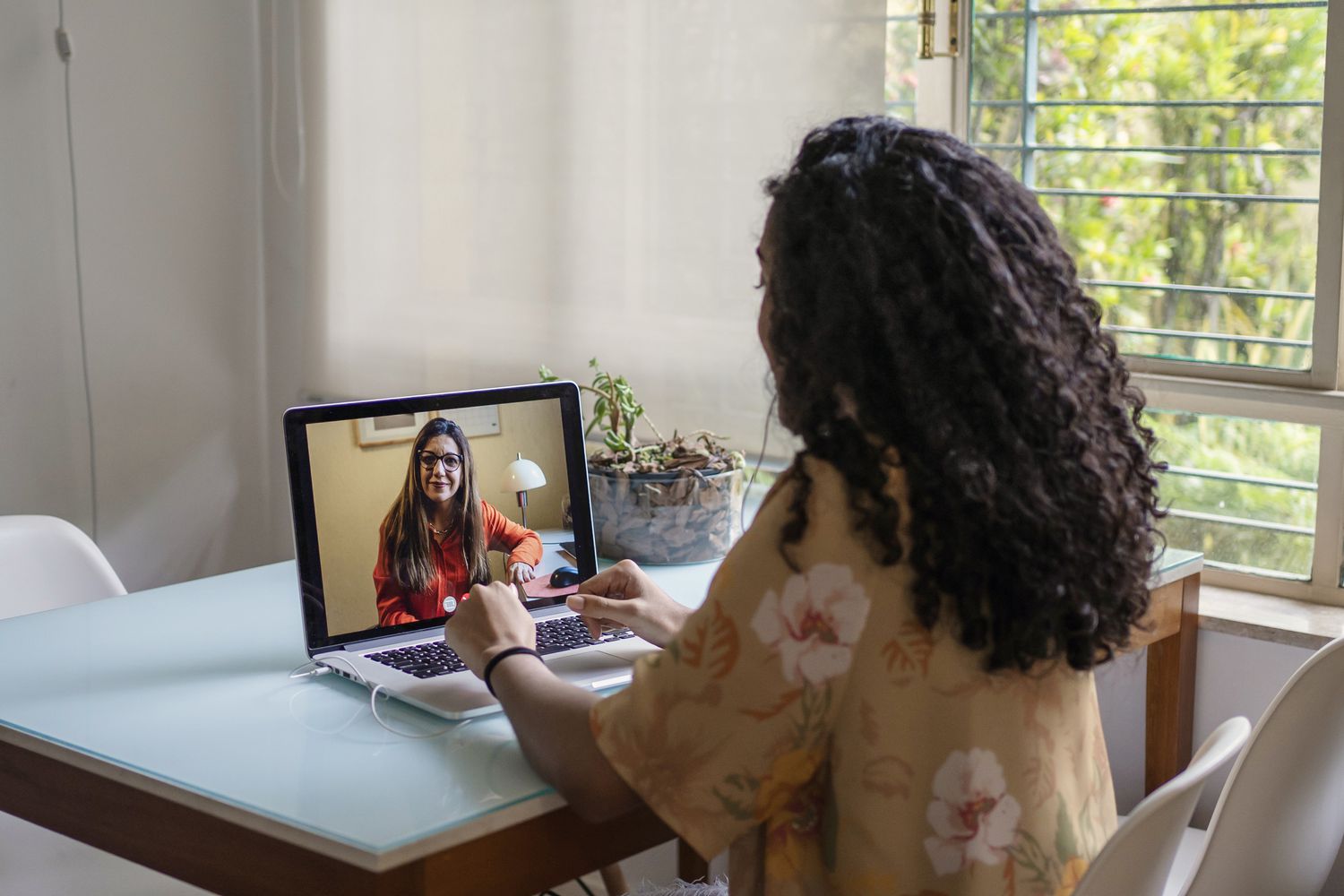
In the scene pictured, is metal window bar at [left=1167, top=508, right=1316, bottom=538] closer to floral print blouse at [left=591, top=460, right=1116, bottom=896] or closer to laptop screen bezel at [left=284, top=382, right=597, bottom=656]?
laptop screen bezel at [left=284, top=382, right=597, bottom=656]

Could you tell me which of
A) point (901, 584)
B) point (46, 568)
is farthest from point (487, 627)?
point (46, 568)

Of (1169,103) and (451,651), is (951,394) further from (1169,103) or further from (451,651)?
(1169,103)

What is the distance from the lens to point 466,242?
242 centimetres

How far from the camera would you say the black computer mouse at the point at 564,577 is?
149 cm

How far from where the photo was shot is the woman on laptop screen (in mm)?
Result: 1372

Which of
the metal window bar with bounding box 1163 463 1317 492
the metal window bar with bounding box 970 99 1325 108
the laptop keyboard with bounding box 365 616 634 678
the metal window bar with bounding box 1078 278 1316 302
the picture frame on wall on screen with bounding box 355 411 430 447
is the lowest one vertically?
the laptop keyboard with bounding box 365 616 634 678

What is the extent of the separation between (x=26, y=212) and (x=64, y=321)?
0.67 ft

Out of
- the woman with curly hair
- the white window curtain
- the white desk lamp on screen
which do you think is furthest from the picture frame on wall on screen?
the white window curtain

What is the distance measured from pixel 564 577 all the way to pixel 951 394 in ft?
2.23

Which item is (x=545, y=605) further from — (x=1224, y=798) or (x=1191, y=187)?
(x=1191, y=187)

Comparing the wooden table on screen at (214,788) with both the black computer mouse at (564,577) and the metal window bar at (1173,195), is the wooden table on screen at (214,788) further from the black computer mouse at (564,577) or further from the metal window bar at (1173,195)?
the metal window bar at (1173,195)

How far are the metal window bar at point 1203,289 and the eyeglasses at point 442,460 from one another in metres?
0.85

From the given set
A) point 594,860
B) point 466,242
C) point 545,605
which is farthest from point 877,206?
point 466,242

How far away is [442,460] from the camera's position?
140cm
